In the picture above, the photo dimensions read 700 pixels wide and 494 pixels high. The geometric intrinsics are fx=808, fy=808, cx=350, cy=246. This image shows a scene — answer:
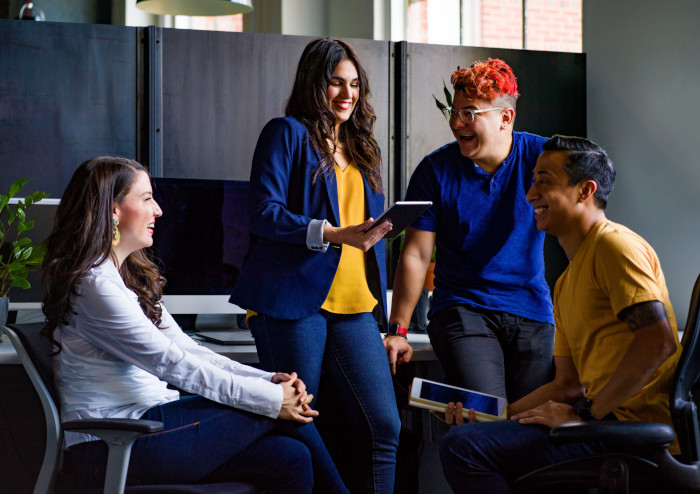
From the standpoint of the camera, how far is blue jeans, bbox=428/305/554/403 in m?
2.08

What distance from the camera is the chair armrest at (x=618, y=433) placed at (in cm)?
145

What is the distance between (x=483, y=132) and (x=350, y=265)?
0.56 metres

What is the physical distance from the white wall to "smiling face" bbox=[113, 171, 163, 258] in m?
1.95

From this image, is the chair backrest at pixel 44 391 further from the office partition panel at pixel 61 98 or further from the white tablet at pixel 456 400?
the office partition panel at pixel 61 98

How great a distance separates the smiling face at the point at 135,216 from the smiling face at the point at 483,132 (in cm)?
88

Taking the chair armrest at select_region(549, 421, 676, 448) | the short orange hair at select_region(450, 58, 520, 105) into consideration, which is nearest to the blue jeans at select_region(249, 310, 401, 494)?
the chair armrest at select_region(549, 421, 676, 448)

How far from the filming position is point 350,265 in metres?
2.08

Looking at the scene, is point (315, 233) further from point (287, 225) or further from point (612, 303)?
point (612, 303)

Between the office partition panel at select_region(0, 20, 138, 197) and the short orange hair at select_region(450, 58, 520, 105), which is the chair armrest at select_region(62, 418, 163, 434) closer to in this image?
the short orange hair at select_region(450, 58, 520, 105)

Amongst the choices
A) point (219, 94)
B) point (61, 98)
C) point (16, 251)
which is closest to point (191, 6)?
point (219, 94)

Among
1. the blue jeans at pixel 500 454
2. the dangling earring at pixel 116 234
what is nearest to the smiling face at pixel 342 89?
the dangling earring at pixel 116 234

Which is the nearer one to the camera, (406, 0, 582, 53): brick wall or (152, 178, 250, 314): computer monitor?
(152, 178, 250, 314): computer monitor

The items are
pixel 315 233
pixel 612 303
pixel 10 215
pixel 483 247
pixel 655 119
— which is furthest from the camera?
pixel 655 119

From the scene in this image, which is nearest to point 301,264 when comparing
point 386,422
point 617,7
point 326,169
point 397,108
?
point 326,169
